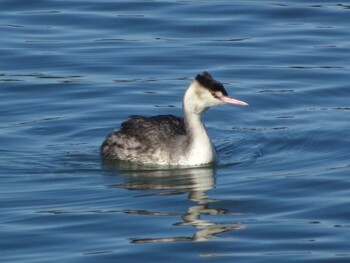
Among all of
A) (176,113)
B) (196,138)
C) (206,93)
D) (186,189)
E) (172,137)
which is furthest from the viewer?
(176,113)

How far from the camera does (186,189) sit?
55.7ft

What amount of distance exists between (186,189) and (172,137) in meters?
1.52

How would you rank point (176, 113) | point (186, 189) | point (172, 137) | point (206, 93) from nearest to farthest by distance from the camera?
point (186, 189) < point (206, 93) < point (172, 137) < point (176, 113)

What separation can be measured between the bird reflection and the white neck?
5.4 inches

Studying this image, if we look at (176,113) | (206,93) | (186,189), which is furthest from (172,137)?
(176,113)

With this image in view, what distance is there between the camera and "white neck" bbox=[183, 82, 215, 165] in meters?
18.0

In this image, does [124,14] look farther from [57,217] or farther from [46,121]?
[57,217]

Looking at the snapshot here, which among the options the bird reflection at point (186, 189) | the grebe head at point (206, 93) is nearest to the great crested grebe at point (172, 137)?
the grebe head at point (206, 93)

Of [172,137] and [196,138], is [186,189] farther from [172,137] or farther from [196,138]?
[172,137]

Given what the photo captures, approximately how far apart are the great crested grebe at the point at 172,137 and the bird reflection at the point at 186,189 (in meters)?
0.20

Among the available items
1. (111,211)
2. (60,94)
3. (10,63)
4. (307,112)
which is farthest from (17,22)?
(111,211)

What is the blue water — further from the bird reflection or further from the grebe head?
the grebe head

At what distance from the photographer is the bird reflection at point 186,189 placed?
15.2 m

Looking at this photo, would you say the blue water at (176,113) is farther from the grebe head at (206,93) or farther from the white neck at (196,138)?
the grebe head at (206,93)
